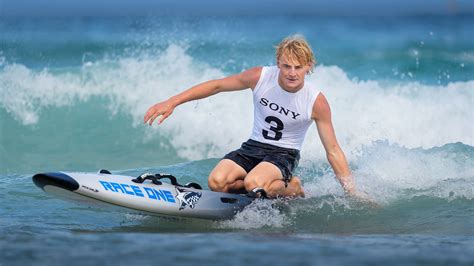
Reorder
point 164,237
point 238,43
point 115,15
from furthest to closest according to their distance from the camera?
1. point 115,15
2. point 238,43
3. point 164,237

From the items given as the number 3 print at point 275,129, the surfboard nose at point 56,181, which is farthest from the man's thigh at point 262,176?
the surfboard nose at point 56,181

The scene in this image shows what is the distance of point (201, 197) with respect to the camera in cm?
631

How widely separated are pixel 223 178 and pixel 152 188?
25.6 inches

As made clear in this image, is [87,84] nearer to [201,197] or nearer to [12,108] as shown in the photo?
A: [12,108]

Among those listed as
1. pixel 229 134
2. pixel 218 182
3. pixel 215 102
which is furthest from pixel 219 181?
pixel 215 102

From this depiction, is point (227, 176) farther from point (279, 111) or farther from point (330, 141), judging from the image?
point (330, 141)

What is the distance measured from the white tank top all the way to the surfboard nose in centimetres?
176

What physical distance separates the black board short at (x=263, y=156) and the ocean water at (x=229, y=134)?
1.14ft

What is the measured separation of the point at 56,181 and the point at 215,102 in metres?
7.66

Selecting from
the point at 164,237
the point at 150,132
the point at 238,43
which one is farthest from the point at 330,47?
the point at 164,237

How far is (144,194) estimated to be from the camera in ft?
20.0

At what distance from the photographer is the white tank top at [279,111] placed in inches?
260

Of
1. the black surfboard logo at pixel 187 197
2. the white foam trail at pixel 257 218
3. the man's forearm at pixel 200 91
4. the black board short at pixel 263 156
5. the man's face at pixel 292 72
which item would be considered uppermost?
the man's face at pixel 292 72

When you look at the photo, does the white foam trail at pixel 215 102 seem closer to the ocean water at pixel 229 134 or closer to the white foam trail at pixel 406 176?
the ocean water at pixel 229 134
